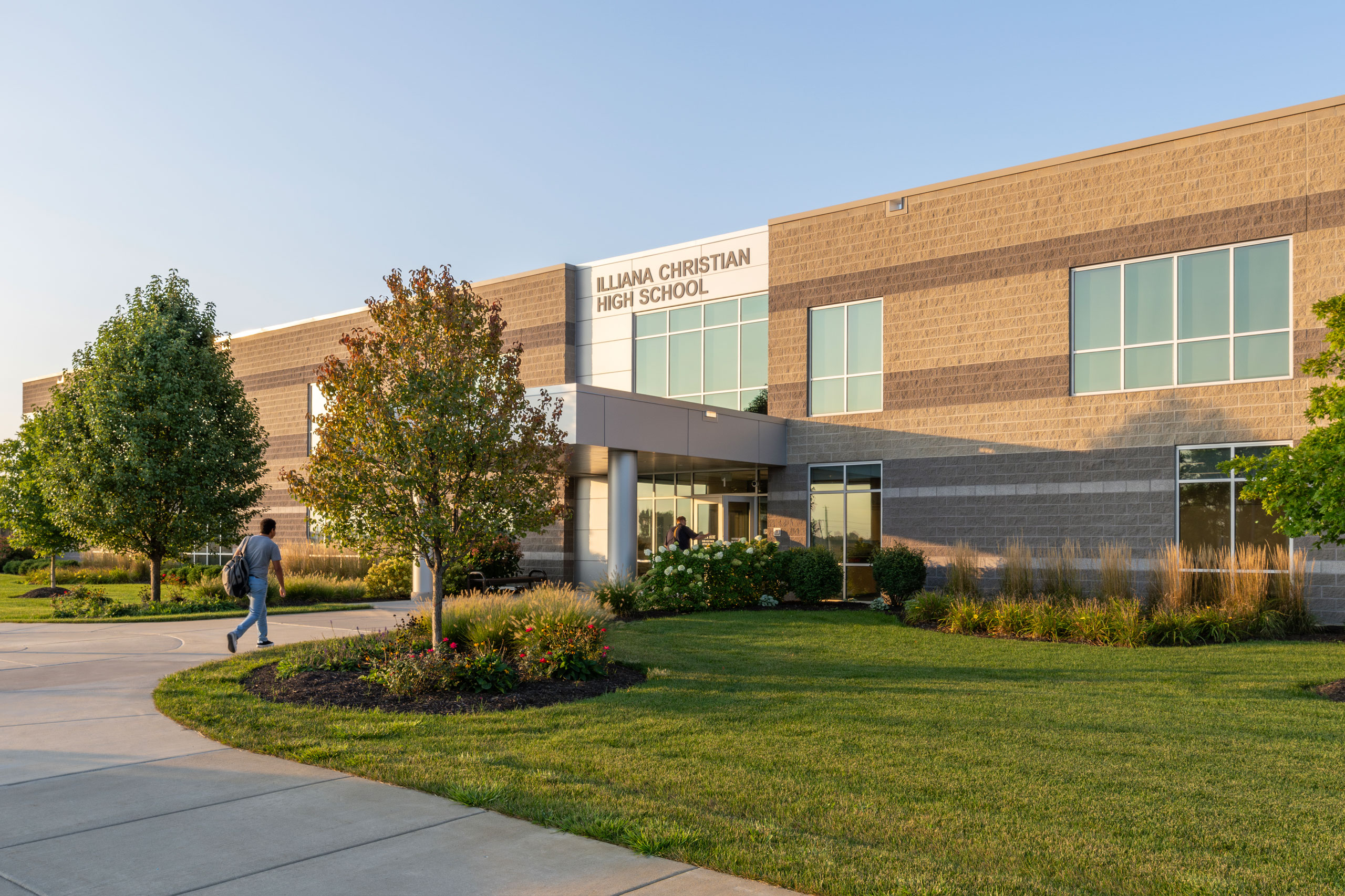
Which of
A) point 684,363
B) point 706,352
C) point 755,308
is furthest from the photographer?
point 684,363

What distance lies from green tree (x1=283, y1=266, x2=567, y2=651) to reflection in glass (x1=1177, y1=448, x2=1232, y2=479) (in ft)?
43.8

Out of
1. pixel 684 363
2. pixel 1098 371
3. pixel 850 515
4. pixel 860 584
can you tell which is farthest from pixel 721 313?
pixel 1098 371

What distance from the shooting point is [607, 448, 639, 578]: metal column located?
67.2 ft

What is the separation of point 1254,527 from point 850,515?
26.9 feet

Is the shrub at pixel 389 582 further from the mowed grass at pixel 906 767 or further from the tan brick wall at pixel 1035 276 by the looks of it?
the mowed grass at pixel 906 767

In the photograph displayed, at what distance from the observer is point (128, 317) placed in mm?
20750

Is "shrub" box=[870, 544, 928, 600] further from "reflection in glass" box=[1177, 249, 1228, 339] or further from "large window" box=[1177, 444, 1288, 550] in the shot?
"reflection in glass" box=[1177, 249, 1228, 339]

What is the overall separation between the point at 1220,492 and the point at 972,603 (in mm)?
5654

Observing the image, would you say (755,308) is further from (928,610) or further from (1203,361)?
(1203,361)

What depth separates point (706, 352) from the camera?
2586 centimetres

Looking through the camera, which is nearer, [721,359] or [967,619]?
[967,619]

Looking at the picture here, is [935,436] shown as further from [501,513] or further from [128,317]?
[128,317]

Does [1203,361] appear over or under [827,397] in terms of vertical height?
over

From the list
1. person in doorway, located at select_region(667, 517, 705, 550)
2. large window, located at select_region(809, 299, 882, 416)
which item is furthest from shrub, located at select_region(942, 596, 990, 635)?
large window, located at select_region(809, 299, 882, 416)
